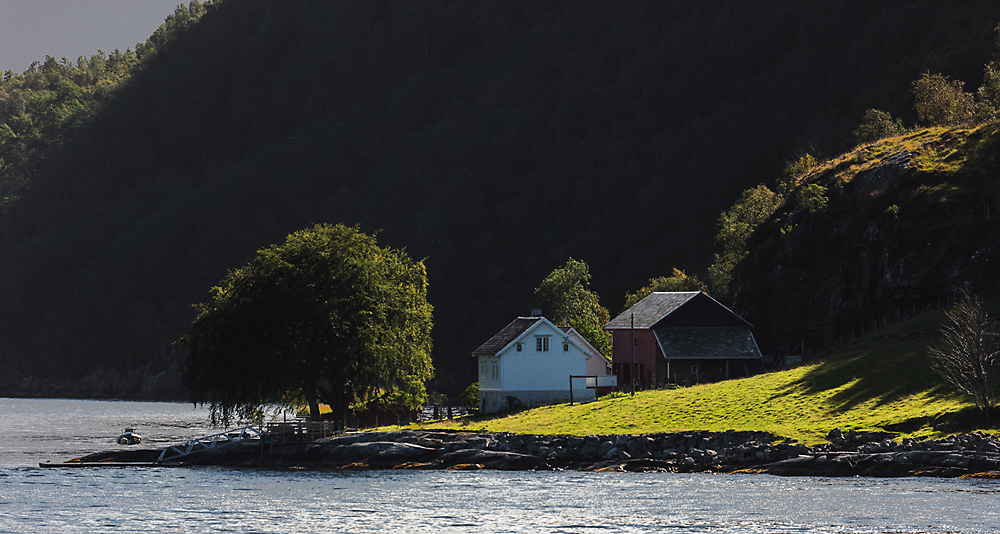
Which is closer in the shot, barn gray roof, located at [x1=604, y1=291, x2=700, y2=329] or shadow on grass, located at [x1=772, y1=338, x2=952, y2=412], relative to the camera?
shadow on grass, located at [x1=772, y1=338, x2=952, y2=412]

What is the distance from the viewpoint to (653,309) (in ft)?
320

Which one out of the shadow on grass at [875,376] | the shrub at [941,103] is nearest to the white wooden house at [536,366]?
the shadow on grass at [875,376]

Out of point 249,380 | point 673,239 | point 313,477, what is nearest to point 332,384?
point 249,380

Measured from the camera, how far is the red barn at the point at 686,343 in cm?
8994

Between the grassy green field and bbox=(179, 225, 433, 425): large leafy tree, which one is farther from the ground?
bbox=(179, 225, 433, 425): large leafy tree

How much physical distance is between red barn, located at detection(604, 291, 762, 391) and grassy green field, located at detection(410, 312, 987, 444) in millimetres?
6815

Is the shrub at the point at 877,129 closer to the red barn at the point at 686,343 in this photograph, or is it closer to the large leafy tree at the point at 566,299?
the large leafy tree at the point at 566,299

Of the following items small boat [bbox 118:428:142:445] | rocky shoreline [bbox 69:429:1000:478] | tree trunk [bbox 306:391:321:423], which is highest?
tree trunk [bbox 306:391:321:423]

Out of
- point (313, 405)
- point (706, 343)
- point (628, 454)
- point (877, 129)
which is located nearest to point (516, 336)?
point (706, 343)

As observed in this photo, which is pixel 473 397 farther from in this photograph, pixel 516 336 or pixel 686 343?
pixel 686 343

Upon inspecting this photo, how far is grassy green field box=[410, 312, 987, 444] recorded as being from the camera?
63250 millimetres

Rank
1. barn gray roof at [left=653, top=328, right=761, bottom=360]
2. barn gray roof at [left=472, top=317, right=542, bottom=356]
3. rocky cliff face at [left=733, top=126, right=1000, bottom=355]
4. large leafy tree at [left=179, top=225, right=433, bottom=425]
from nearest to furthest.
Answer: large leafy tree at [left=179, top=225, right=433, bottom=425] < rocky cliff face at [left=733, top=126, right=1000, bottom=355] < barn gray roof at [left=653, top=328, right=761, bottom=360] < barn gray roof at [left=472, top=317, right=542, bottom=356]

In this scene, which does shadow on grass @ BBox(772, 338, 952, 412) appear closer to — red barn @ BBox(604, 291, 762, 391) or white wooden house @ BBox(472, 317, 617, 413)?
red barn @ BBox(604, 291, 762, 391)

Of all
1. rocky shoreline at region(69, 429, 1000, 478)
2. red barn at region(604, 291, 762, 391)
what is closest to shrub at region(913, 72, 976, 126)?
red barn at region(604, 291, 762, 391)
